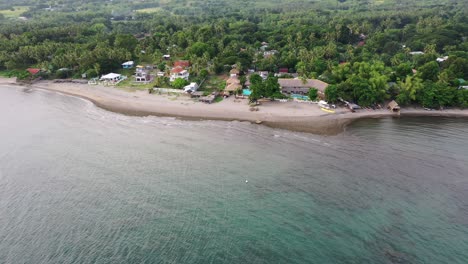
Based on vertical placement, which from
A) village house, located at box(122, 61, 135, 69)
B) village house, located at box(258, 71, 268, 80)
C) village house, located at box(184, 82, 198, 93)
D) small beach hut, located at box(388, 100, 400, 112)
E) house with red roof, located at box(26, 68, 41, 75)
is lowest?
small beach hut, located at box(388, 100, 400, 112)

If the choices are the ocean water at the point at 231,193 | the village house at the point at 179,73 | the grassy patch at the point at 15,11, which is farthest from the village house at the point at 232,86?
the grassy patch at the point at 15,11

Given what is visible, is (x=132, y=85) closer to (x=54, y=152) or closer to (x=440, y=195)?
(x=54, y=152)

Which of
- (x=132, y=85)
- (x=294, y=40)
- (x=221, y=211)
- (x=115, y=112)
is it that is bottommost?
(x=221, y=211)

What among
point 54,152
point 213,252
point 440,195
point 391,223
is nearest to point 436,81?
point 440,195

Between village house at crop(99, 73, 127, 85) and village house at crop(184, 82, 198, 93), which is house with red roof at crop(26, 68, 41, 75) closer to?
village house at crop(99, 73, 127, 85)

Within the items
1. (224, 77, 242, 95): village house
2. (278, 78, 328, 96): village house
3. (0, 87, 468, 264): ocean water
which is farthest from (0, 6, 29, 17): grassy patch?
(278, 78, 328, 96): village house

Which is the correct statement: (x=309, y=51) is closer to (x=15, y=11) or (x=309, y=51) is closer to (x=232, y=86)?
(x=232, y=86)

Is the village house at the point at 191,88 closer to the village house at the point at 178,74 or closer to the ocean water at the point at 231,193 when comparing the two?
the village house at the point at 178,74
